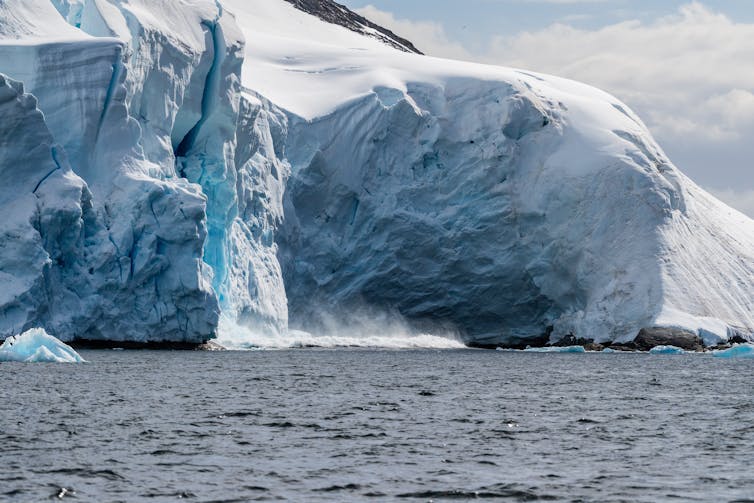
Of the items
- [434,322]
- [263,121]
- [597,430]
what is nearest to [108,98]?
[263,121]

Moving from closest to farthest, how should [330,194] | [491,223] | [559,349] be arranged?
1. [559,349]
2. [491,223]
3. [330,194]

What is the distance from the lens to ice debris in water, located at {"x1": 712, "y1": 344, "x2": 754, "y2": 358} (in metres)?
47.4

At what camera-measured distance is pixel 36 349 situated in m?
32.9

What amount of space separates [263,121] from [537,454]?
34.2 m

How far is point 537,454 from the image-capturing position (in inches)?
639

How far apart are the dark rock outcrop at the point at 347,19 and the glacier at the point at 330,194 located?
2120cm

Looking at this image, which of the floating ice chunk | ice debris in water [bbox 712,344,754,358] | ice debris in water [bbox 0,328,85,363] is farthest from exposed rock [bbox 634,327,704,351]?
ice debris in water [bbox 0,328,85,363]

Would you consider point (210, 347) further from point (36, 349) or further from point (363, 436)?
point (363, 436)

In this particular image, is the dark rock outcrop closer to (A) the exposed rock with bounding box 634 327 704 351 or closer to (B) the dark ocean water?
(A) the exposed rock with bounding box 634 327 704 351

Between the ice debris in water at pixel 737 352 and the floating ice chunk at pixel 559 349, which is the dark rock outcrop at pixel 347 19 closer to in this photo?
the floating ice chunk at pixel 559 349

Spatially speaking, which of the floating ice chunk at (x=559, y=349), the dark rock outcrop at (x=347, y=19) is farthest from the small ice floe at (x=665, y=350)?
the dark rock outcrop at (x=347, y=19)

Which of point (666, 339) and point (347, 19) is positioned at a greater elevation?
point (347, 19)

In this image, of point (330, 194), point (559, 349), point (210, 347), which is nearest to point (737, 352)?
point (559, 349)

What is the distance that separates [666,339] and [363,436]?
31.7 metres
